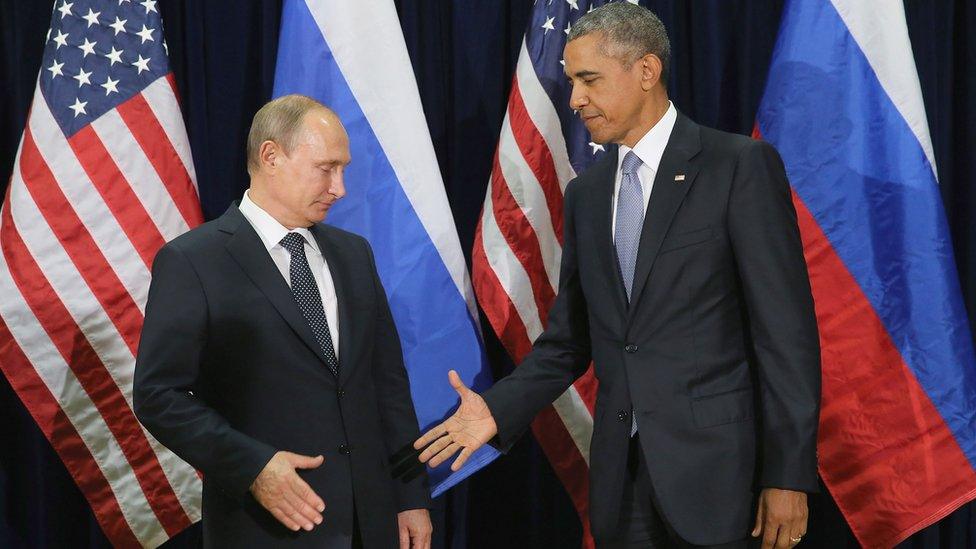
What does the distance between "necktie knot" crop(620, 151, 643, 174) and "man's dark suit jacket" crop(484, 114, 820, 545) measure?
84 mm

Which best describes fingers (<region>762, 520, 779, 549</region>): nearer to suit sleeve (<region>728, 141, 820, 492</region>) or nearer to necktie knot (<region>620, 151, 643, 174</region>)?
suit sleeve (<region>728, 141, 820, 492</region>)

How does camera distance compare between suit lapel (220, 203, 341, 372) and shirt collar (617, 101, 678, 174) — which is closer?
suit lapel (220, 203, 341, 372)

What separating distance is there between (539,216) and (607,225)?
0.73 meters

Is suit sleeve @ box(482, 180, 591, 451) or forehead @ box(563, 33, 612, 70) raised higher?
forehead @ box(563, 33, 612, 70)

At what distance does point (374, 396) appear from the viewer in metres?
2.12

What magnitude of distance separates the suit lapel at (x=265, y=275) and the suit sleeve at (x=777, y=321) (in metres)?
0.86

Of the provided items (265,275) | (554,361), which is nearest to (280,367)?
(265,275)

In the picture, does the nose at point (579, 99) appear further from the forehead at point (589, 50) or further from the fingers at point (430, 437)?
the fingers at point (430, 437)

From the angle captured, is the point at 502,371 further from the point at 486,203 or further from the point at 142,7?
the point at 142,7

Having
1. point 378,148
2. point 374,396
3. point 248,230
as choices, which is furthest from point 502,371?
point 248,230

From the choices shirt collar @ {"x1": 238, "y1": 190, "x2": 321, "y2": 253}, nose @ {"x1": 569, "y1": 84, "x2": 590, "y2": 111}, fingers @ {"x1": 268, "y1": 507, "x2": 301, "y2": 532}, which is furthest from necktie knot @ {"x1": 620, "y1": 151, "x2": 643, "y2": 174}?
fingers @ {"x1": 268, "y1": 507, "x2": 301, "y2": 532}

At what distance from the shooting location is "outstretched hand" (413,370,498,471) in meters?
2.17

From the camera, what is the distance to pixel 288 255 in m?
2.08

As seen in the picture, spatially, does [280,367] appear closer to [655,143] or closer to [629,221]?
[629,221]
